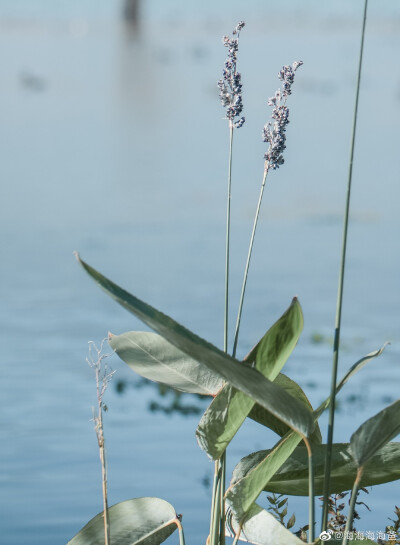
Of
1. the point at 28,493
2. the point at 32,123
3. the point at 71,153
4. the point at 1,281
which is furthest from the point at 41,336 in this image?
the point at 32,123

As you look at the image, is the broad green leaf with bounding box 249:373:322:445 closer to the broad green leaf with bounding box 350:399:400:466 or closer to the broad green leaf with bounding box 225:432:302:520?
the broad green leaf with bounding box 225:432:302:520

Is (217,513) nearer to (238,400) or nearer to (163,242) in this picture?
(238,400)

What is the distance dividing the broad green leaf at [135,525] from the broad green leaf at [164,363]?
0.15 meters

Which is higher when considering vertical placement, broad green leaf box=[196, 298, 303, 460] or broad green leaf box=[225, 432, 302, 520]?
broad green leaf box=[196, 298, 303, 460]

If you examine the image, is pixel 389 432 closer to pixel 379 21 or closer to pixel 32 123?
pixel 32 123

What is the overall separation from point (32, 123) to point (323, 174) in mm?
2987

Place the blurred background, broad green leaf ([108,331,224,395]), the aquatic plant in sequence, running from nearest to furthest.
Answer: the aquatic plant
broad green leaf ([108,331,224,395])
the blurred background

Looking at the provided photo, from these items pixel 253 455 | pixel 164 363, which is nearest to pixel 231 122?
pixel 164 363

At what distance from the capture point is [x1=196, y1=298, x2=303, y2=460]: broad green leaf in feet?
3.90

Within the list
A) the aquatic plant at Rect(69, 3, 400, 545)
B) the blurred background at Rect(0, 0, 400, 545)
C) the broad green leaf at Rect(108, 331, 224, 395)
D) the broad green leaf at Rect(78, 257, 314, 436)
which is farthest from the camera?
the blurred background at Rect(0, 0, 400, 545)

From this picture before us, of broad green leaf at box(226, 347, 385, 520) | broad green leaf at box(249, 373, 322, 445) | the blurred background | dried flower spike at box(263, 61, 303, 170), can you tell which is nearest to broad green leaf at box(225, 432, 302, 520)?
broad green leaf at box(226, 347, 385, 520)

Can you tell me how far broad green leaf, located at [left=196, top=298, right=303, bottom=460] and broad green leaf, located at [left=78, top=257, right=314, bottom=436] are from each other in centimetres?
10

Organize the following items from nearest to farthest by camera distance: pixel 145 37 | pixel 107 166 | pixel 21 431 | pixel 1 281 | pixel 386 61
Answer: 1. pixel 21 431
2. pixel 1 281
3. pixel 107 166
4. pixel 386 61
5. pixel 145 37

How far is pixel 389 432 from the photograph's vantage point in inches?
43.2
